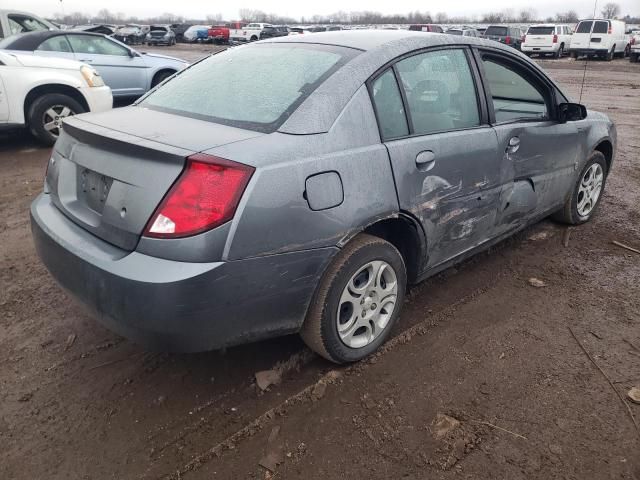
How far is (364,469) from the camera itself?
211 centimetres

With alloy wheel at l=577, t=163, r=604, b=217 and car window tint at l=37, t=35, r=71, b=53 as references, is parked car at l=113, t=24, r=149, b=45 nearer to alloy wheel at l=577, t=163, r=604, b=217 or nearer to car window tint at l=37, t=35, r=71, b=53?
car window tint at l=37, t=35, r=71, b=53

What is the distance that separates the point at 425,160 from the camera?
107 inches

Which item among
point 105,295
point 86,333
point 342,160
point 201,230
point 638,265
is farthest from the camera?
point 638,265

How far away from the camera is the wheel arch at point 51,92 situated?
22.4 ft

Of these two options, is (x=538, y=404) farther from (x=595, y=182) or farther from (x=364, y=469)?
(x=595, y=182)

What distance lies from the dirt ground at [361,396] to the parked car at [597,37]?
25541mm

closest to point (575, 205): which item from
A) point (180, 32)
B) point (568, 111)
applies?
point (568, 111)

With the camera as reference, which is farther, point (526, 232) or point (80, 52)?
point (80, 52)

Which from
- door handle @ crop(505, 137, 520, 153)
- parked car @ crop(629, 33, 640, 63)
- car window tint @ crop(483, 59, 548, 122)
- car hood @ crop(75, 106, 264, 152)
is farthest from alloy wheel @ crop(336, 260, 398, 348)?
parked car @ crop(629, 33, 640, 63)

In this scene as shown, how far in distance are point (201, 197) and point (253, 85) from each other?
920mm

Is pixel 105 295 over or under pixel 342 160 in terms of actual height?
under

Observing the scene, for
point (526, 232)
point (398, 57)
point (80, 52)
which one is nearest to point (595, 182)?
point (526, 232)

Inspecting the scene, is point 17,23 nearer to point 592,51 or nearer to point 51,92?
point 51,92

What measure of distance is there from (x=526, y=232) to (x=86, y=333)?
3517mm
